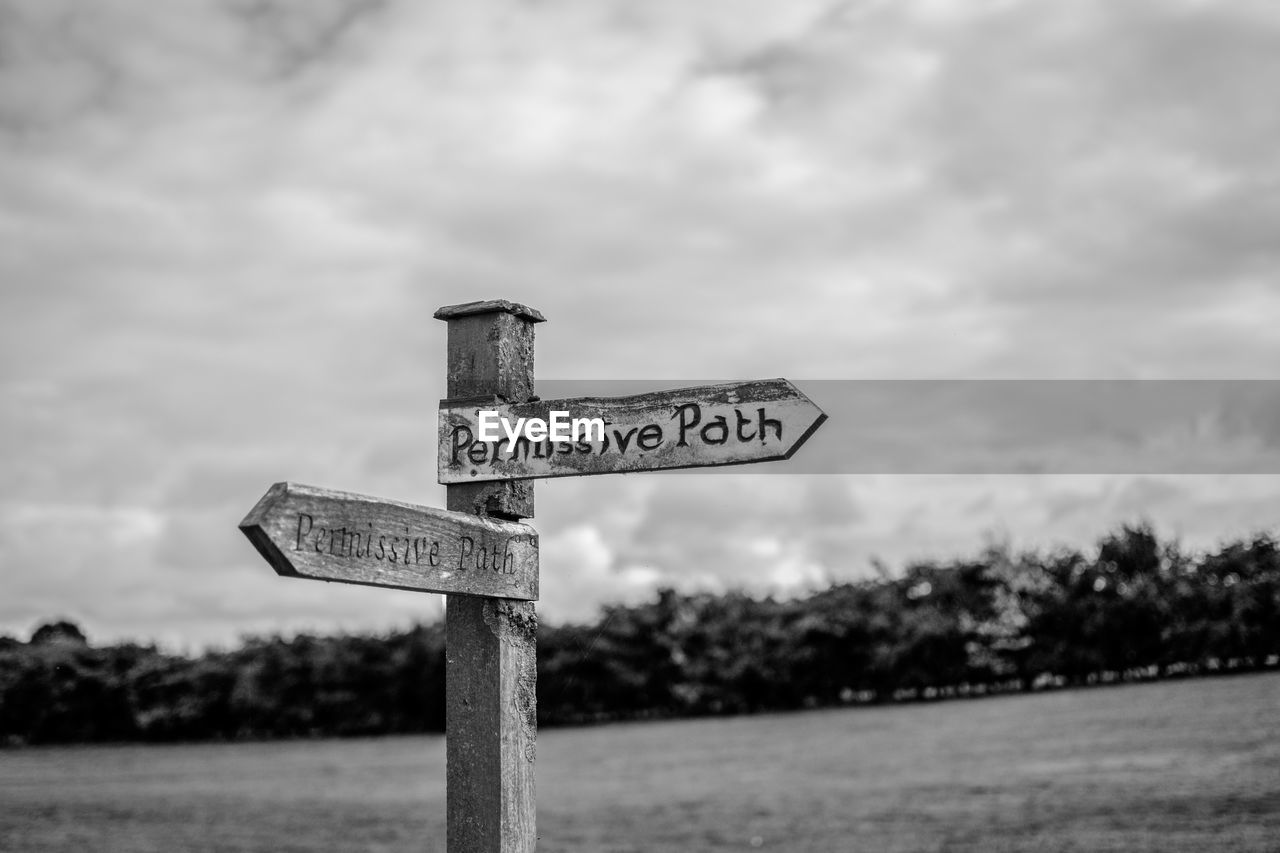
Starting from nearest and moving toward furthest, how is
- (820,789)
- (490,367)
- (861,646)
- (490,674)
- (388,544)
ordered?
(388,544) < (490,674) < (490,367) < (820,789) < (861,646)

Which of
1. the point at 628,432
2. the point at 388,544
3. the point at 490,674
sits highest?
the point at 628,432

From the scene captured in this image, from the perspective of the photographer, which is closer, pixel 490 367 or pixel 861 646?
pixel 490 367

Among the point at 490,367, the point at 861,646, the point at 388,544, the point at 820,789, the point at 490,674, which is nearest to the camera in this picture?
the point at 388,544

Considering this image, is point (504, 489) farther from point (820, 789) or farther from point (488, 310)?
point (820, 789)

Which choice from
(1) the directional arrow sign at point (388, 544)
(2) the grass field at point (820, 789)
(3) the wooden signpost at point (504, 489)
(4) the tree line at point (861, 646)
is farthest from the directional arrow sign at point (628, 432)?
(4) the tree line at point (861, 646)

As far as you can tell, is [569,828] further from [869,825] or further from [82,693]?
[82,693]

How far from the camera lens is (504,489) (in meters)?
3.71

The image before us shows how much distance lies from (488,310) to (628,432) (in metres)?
0.58

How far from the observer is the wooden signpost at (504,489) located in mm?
3482

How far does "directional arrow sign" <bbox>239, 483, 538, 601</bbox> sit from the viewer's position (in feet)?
9.64

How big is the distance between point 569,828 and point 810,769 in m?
2.34

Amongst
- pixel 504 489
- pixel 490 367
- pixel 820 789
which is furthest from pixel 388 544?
pixel 820 789

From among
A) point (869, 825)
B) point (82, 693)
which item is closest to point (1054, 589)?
point (869, 825)

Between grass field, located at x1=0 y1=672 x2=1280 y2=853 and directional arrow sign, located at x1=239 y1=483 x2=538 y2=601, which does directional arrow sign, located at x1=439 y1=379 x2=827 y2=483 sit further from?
grass field, located at x1=0 y1=672 x2=1280 y2=853
